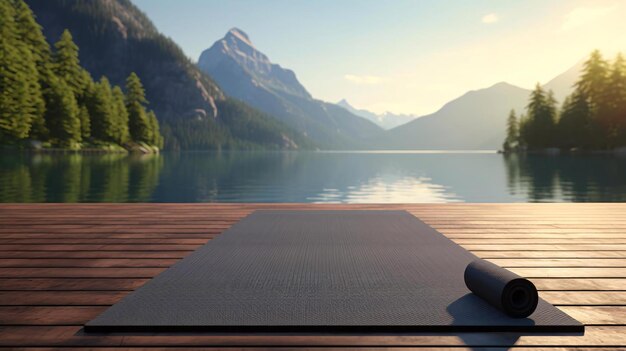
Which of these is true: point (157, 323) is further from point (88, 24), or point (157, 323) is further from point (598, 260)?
point (88, 24)

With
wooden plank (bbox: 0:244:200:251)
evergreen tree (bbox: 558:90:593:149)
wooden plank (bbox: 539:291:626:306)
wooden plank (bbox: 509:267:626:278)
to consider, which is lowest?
wooden plank (bbox: 539:291:626:306)

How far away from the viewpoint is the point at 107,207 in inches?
311

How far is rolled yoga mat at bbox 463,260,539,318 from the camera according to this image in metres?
2.67

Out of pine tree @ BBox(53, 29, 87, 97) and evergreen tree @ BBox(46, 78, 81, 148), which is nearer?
evergreen tree @ BBox(46, 78, 81, 148)

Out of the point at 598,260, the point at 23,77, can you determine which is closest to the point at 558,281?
the point at 598,260

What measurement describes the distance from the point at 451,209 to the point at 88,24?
179 m

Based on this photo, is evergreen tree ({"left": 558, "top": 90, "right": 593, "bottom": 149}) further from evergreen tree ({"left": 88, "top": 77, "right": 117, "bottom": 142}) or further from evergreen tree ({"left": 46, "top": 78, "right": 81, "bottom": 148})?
evergreen tree ({"left": 46, "top": 78, "right": 81, "bottom": 148})

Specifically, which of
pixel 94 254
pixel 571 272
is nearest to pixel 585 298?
pixel 571 272

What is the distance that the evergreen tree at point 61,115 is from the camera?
151 ft

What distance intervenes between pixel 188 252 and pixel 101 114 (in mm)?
56243

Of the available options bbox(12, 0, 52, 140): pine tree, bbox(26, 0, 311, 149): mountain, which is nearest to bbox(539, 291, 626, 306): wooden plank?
bbox(12, 0, 52, 140): pine tree

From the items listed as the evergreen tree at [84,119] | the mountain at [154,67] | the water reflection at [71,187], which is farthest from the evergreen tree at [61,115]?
the mountain at [154,67]

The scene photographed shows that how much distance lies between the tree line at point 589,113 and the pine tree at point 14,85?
6083 centimetres

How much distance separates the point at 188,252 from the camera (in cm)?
446
